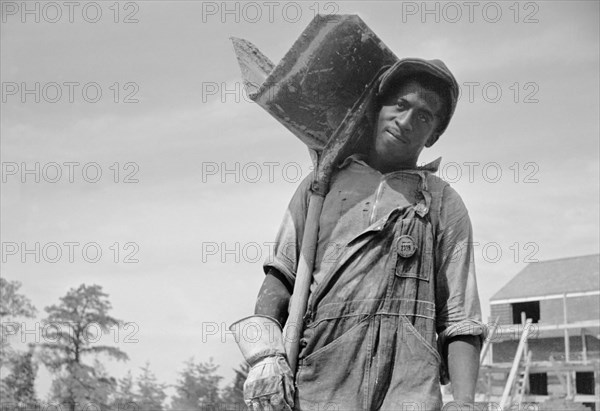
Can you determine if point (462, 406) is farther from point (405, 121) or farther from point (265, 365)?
point (405, 121)

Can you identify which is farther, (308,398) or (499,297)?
(499,297)

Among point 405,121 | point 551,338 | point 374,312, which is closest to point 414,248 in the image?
point 374,312

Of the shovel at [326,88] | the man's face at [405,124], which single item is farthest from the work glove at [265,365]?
the man's face at [405,124]

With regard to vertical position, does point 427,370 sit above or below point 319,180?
below

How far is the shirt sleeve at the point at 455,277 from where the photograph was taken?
13.0ft

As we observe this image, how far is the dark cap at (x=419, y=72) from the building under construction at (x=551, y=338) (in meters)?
22.4

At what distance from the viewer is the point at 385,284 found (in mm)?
3930

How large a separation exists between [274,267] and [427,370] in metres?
0.91

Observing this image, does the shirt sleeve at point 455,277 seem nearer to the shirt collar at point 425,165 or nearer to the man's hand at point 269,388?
the shirt collar at point 425,165

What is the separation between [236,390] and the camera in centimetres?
3547

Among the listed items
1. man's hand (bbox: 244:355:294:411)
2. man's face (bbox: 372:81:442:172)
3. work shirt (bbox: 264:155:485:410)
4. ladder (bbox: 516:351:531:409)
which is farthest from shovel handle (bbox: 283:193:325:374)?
ladder (bbox: 516:351:531:409)

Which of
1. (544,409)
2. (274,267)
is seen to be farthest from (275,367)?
(544,409)

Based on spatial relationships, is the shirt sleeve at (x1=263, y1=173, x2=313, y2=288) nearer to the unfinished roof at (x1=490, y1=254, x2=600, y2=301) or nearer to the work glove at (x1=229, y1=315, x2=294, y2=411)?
the work glove at (x1=229, y1=315, x2=294, y2=411)

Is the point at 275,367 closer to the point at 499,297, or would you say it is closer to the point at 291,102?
→ the point at 291,102
